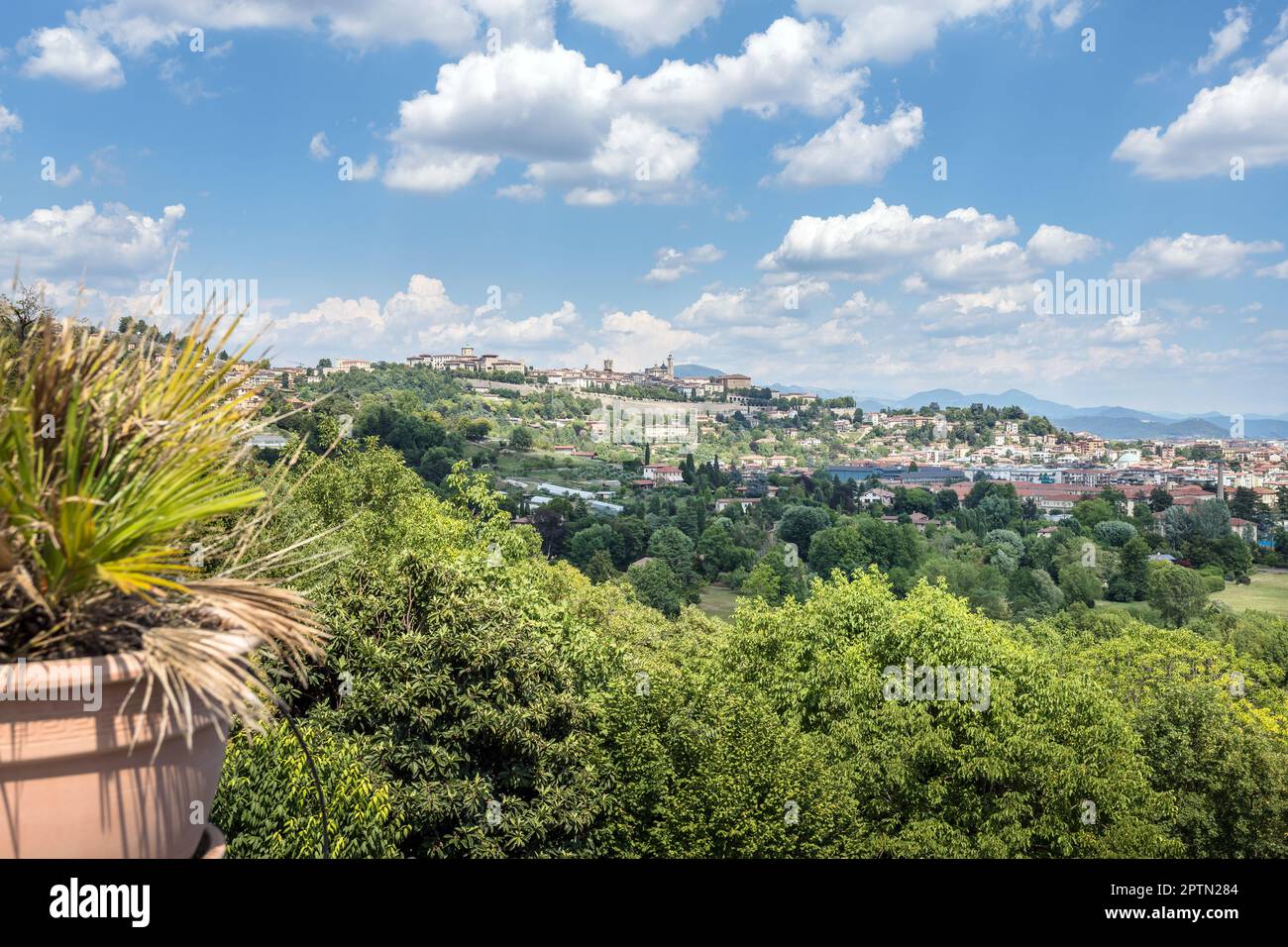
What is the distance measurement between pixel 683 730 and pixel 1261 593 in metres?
63.3

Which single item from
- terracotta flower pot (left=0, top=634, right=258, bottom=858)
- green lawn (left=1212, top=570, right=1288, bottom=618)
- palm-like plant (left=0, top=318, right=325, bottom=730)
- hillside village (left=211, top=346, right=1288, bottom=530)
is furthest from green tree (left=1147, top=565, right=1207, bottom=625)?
terracotta flower pot (left=0, top=634, right=258, bottom=858)

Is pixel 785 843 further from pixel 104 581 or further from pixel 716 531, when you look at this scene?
pixel 716 531

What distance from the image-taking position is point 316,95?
72.9 m

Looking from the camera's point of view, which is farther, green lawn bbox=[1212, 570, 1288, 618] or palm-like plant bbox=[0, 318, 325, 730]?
green lawn bbox=[1212, 570, 1288, 618]

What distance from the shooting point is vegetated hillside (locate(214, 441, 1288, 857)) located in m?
8.47

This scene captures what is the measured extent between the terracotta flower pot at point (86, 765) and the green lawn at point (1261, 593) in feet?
207

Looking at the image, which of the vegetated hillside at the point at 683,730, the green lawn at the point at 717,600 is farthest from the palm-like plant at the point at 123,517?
the green lawn at the point at 717,600

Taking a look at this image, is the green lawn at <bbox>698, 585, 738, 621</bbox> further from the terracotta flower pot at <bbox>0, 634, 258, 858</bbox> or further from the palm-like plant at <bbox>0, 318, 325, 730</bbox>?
the terracotta flower pot at <bbox>0, 634, 258, 858</bbox>

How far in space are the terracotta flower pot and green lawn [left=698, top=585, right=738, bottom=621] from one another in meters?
55.8

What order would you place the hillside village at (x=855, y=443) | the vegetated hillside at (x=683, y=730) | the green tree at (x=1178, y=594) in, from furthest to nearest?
the hillside village at (x=855, y=443), the green tree at (x=1178, y=594), the vegetated hillside at (x=683, y=730)

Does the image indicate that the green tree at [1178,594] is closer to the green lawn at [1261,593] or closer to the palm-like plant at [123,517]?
the green lawn at [1261,593]

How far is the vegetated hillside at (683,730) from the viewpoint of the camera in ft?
27.8

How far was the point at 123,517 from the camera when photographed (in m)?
1.70

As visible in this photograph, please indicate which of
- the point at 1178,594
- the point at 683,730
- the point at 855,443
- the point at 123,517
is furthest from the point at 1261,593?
the point at 855,443
